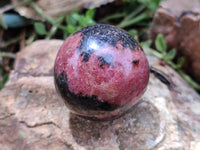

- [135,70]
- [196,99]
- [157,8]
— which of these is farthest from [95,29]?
[157,8]

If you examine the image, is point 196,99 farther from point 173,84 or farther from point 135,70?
point 135,70

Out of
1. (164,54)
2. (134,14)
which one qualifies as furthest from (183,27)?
(134,14)

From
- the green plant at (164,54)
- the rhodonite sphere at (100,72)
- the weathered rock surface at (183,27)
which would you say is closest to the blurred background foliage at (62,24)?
the green plant at (164,54)

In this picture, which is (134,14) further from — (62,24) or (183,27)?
(62,24)

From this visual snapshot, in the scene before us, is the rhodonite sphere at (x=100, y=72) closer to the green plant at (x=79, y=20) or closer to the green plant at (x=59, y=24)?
the green plant at (x=79, y=20)

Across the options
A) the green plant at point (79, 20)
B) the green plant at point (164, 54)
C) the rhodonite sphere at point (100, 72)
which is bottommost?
the green plant at point (164, 54)

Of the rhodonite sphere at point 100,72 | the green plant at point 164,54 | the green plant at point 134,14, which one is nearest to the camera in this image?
the rhodonite sphere at point 100,72

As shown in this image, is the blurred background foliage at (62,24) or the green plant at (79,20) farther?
the blurred background foliage at (62,24)
